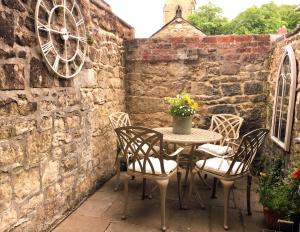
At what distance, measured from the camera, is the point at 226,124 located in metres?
3.64

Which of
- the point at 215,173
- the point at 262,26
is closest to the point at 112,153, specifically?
the point at 215,173

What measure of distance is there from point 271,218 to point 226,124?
1573mm

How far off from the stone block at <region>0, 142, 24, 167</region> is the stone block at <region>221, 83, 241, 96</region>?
283 cm

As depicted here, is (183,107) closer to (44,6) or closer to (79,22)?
(79,22)

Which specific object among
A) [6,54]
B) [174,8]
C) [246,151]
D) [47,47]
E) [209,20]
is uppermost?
[174,8]

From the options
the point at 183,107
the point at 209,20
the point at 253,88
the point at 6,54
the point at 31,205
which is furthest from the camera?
the point at 209,20

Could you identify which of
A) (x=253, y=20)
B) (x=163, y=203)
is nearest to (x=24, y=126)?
(x=163, y=203)

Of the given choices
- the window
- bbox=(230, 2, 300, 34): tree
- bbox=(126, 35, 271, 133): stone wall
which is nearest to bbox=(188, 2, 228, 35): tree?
bbox=(230, 2, 300, 34): tree

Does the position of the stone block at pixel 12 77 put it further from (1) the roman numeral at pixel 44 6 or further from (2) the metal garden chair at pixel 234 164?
(2) the metal garden chair at pixel 234 164

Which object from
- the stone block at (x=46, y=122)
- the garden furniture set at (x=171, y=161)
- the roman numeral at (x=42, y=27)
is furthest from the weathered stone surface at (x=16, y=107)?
the garden furniture set at (x=171, y=161)

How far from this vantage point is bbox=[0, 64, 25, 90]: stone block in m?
1.65

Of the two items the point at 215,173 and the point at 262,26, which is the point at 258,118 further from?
the point at 262,26

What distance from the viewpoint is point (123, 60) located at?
3982 mm

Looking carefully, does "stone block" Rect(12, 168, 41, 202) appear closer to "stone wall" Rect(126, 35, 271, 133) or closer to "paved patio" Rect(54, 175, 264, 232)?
"paved patio" Rect(54, 175, 264, 232)
